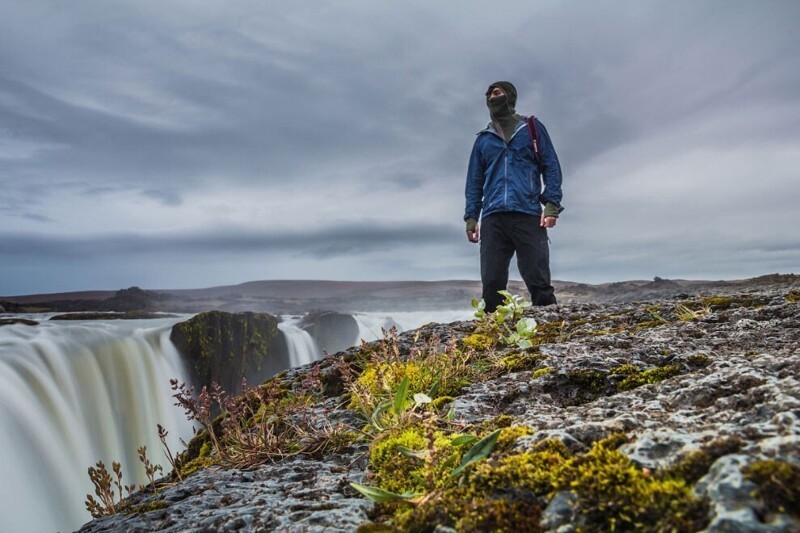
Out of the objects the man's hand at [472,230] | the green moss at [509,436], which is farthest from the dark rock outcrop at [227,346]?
the green moss at [509,436]

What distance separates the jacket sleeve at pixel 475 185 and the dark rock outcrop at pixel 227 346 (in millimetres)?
9000

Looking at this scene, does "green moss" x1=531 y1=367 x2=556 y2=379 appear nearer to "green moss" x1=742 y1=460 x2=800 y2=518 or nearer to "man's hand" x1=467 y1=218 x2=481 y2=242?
"green moss" x1=742 y1=460 x2=800 y2=518

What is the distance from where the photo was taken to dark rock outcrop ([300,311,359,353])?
20156mm

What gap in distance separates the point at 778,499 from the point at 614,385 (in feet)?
Answer: 4.69

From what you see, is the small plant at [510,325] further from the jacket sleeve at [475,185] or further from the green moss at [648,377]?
the jacket sleeve at [475,185]

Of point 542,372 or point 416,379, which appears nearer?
point 542,372

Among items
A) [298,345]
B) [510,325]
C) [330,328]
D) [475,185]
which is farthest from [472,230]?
[330,328]

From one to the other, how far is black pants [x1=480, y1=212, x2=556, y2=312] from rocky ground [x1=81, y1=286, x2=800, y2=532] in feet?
12.6

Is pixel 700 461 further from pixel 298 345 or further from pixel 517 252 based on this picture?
pixel 298 345

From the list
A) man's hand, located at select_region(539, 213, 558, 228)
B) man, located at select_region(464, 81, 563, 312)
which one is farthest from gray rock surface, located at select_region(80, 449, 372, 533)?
man's hand, located at select_region(539, 213, 558, 228)

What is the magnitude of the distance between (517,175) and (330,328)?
15216 millimetres

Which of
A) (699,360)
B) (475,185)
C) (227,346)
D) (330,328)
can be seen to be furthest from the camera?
(330,328)

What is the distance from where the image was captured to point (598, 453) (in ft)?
3.98

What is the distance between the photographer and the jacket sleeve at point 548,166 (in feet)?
23.0
